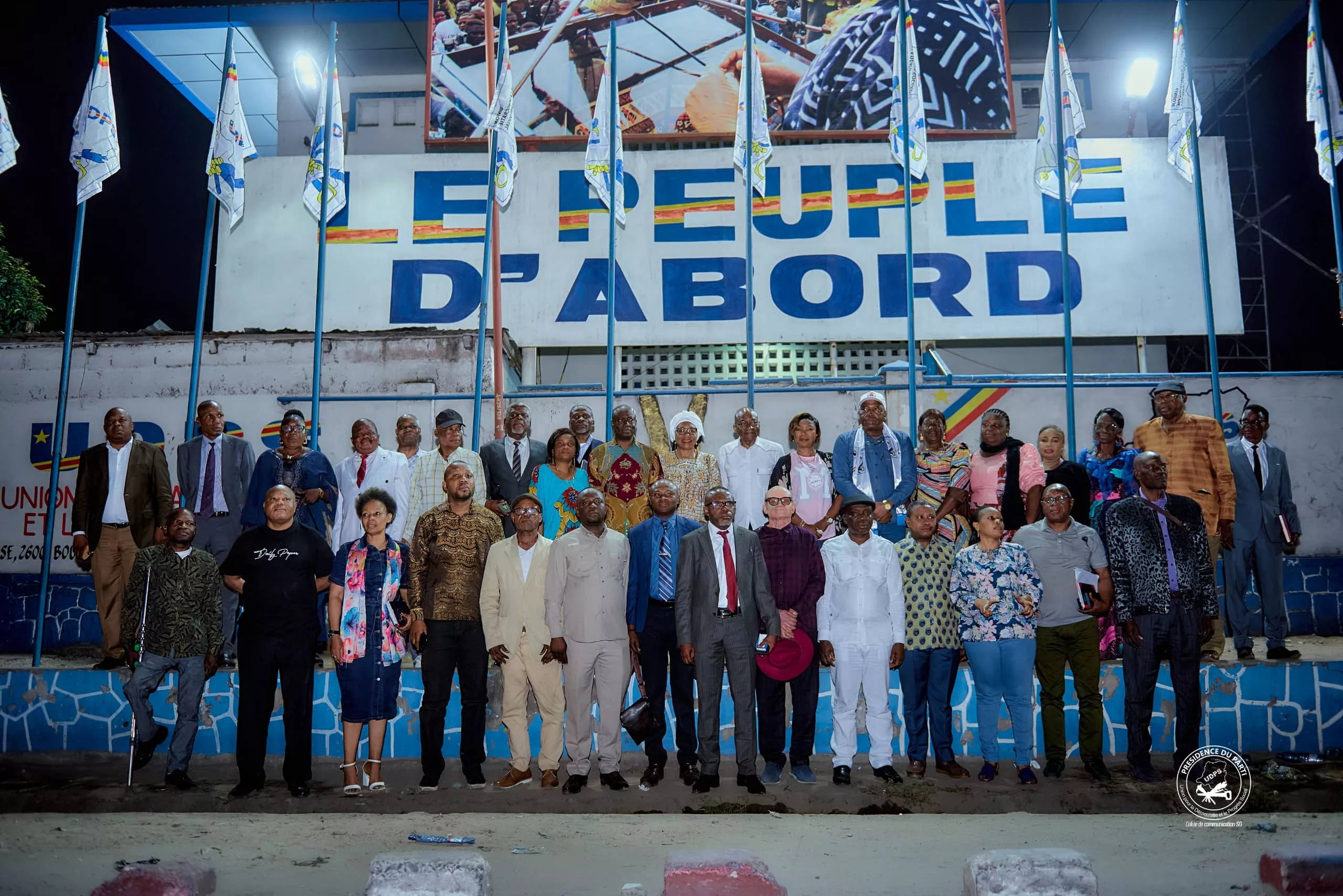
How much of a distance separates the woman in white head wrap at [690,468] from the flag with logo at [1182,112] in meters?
5.39

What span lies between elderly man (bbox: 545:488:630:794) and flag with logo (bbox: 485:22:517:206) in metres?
4.47

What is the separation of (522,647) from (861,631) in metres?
2.11

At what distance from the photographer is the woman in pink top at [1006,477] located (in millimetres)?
6910

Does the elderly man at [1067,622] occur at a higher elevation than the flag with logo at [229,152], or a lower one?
lower

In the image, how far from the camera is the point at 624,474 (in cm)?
712

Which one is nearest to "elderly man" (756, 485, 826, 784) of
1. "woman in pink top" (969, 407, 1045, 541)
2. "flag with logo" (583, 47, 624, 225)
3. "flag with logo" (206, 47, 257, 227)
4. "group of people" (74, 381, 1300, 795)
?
"group of people" (74, 381, 1300, 795)

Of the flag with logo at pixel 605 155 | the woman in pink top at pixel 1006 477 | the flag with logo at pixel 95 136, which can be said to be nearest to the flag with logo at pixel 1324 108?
the woman in pink top at pixel 1006 477

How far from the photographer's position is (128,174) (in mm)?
17062

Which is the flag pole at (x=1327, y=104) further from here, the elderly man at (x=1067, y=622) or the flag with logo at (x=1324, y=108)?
the elderly man at (x=1067, y=622)

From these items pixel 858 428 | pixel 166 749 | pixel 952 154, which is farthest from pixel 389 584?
pixel 952 154

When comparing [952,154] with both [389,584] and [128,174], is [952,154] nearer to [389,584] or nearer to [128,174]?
[389,584]

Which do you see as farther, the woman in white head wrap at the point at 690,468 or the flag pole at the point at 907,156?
the flag pole at the point at 907,156

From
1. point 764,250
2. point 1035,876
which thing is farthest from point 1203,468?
point 764,250

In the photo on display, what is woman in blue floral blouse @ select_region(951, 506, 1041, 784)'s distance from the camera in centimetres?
612
